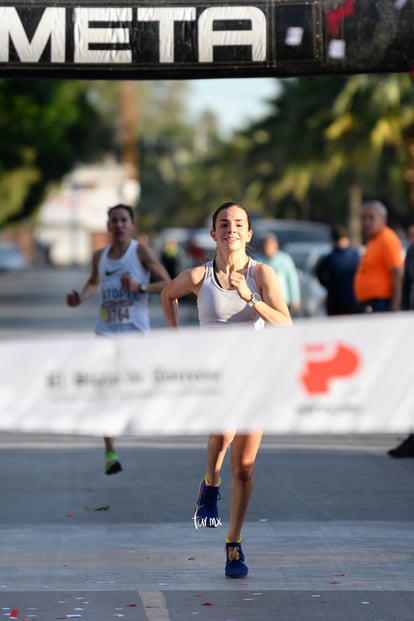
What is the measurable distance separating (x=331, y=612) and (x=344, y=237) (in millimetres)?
9671

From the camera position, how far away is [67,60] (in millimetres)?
8570

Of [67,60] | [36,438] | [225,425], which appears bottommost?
[36,438]

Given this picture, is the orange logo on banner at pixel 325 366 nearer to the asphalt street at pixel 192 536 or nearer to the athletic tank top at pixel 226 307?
the asphalt street at pixel 192 536

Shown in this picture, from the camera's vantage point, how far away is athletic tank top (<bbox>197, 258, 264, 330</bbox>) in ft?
25.1

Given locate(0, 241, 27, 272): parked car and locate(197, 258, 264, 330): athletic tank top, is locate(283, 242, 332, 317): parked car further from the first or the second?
locate(0, 241, 27, 272): parked car

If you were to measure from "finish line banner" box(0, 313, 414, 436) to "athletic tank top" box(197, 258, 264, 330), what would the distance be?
49.3 inches

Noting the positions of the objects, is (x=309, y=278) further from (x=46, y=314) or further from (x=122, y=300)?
(x=122, y=300)

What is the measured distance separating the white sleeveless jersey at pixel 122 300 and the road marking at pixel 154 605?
4075 millimetres

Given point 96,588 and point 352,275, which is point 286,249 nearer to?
point 352,275

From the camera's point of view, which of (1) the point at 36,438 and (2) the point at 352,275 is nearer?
(1) the point at 36,438

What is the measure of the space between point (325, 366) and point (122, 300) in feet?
16.3

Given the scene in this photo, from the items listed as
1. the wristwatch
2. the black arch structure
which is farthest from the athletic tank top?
the black arch structure

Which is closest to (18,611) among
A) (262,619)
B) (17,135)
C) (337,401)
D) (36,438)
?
(262,619)

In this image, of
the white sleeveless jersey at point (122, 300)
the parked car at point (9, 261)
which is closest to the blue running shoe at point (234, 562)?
the white sleeveless jersey at point (122, 300)
